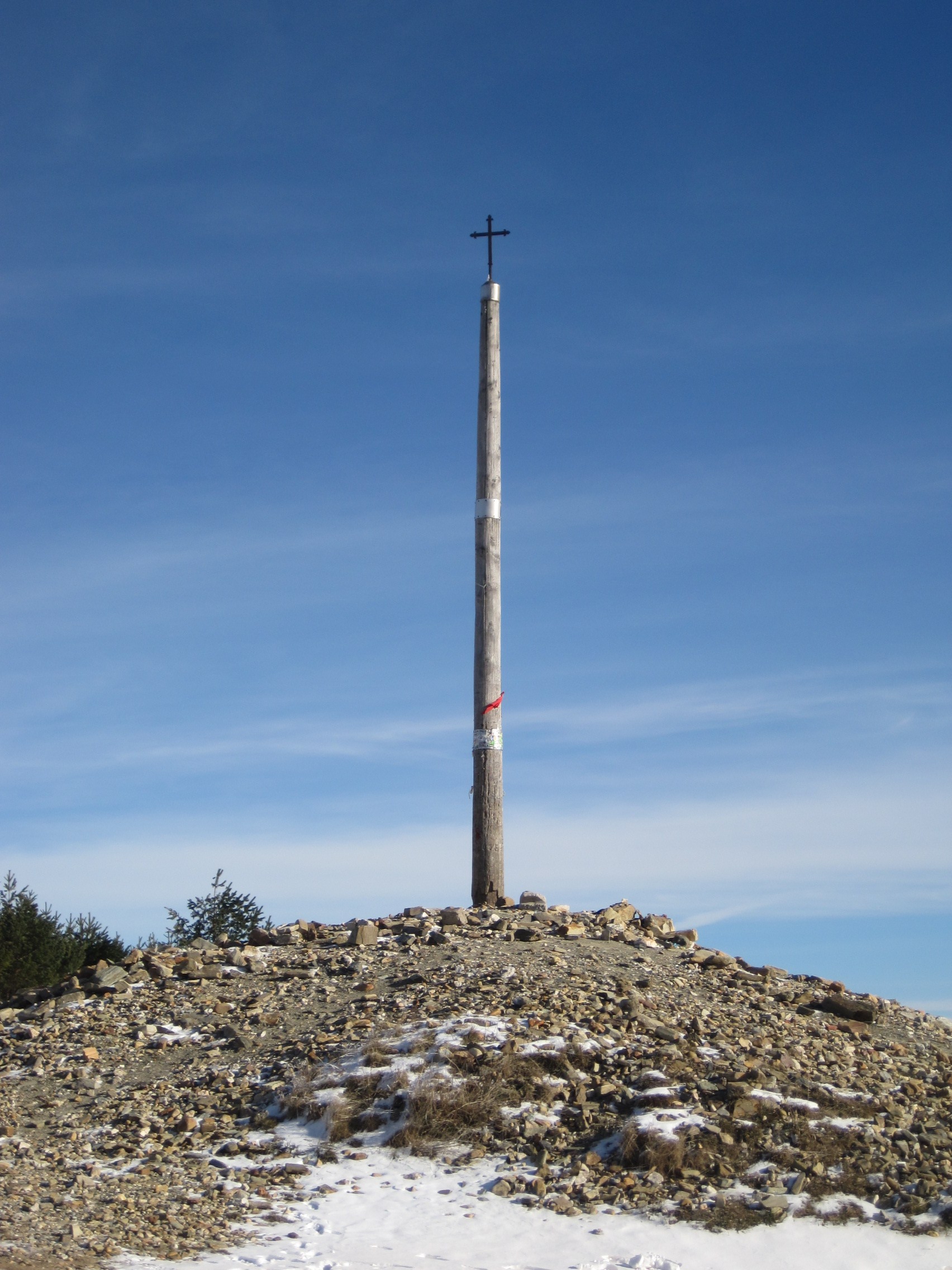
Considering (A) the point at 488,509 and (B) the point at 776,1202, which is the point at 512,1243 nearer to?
(B) the point at 776,1202

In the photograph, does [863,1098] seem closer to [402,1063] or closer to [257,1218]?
[402,1063]

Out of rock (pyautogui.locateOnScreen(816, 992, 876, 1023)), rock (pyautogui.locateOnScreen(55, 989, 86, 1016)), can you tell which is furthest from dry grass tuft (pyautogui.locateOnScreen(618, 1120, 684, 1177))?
rock (pyautogui.locateOnScreen(55, 989, 86, 1016))

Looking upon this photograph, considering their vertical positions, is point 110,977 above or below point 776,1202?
above

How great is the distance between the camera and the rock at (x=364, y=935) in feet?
49.7

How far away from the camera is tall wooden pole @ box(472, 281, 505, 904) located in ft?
53.6

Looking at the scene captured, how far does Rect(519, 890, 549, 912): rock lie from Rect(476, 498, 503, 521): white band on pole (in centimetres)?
529

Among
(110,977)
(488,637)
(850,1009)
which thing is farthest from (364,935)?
(850,1009)

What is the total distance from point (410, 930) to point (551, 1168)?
225 inches

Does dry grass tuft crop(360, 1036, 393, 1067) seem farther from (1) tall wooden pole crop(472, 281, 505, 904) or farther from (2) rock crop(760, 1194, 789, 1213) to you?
(1) tall wooden pole crop(472, 281, 505, 904)

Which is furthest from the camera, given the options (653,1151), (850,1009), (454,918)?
(454,918)

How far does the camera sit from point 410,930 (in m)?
15.3

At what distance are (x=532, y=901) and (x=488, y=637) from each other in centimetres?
370

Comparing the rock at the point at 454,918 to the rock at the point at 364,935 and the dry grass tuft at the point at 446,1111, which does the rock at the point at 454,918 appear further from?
the dry grass tuft at the point at 446,1111

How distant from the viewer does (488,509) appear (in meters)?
17.2
